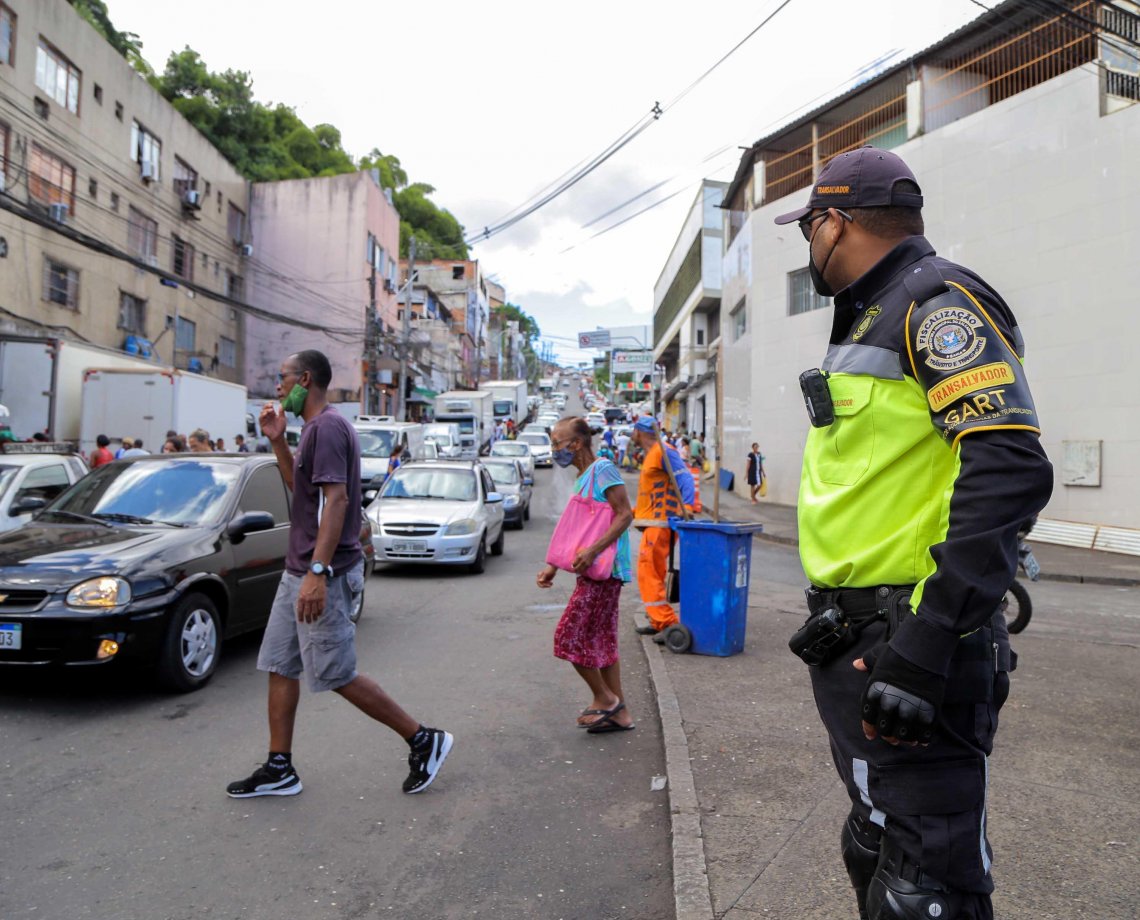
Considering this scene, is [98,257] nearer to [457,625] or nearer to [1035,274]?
[457,625]

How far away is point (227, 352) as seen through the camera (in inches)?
1439

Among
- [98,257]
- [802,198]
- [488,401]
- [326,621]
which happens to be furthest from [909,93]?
[488,401]

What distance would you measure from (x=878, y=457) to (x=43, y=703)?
5565mm

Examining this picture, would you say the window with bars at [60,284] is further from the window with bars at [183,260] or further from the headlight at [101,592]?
the headlight at [101,592]

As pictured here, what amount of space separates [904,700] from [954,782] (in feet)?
0.94

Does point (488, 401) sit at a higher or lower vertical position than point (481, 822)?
higher

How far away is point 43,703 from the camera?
5.56m

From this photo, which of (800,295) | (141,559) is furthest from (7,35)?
(141,559)

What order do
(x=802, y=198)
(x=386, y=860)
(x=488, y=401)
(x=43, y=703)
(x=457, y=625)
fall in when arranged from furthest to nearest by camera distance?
(x=488, y=401), (x=802, y=198), (x=457, y=625), (x=43, y=703), (x=386, y=860)

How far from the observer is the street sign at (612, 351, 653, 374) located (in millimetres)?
75562

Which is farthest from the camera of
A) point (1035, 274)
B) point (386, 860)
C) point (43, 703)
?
point (1035, 274)

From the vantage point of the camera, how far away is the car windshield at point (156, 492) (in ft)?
21.4

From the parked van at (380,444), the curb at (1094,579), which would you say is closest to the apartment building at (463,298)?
the parked van at (380,444)

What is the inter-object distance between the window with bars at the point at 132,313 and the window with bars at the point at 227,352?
6884 millimetres
